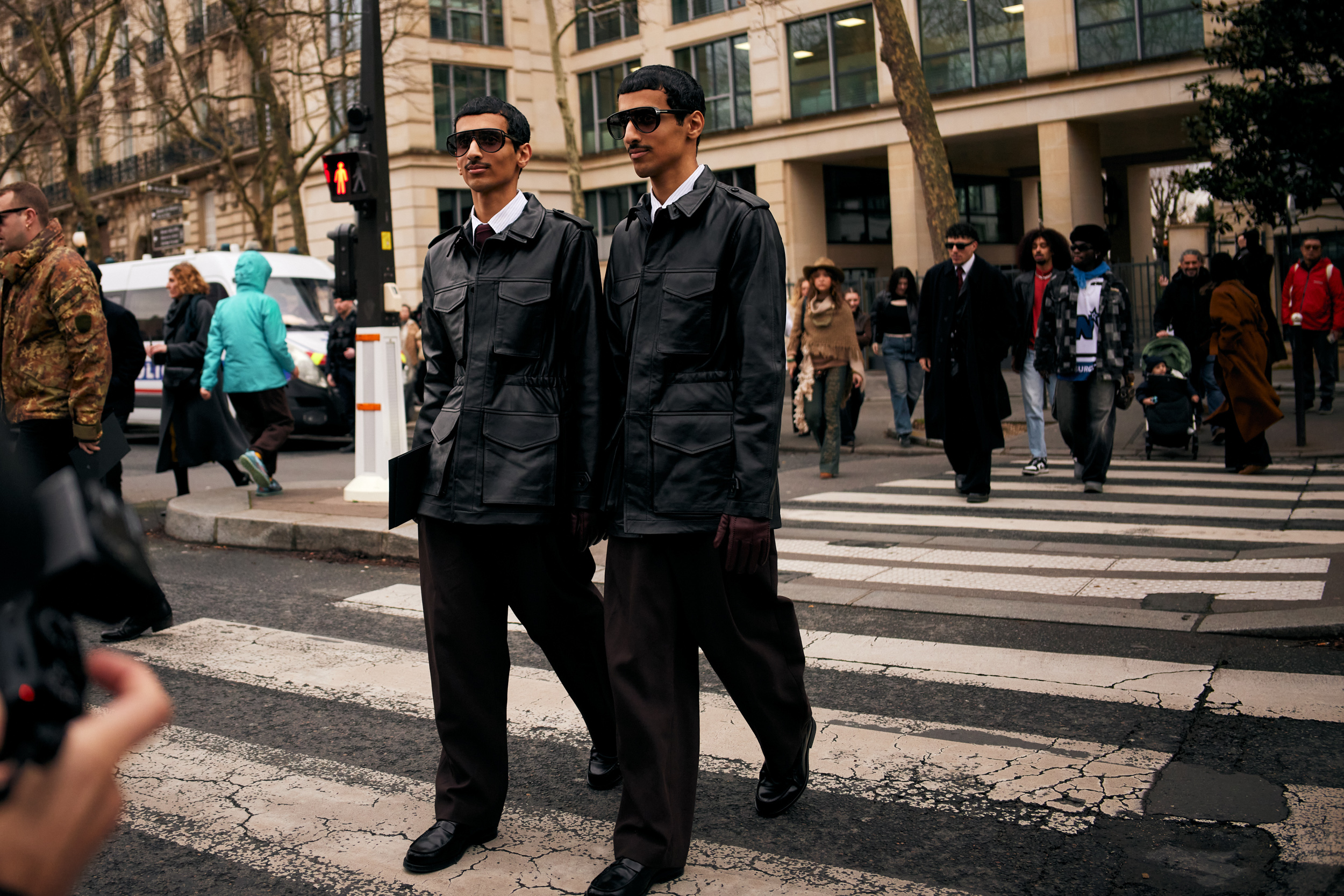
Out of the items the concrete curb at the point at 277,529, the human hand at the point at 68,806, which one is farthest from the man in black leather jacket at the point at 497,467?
the concrete curb at the point at 277,529

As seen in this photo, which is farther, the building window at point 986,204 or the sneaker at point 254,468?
the building window at point 986,204

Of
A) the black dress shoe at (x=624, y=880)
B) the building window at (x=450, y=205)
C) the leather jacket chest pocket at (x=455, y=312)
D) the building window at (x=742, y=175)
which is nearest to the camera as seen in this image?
the black dress shoe at (x=624, y=880)

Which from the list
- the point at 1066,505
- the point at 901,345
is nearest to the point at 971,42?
the point at 901,345

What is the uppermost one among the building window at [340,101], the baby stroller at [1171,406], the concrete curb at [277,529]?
the building window at [340,101]

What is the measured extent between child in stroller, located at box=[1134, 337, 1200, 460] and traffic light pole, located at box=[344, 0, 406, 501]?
21.8 ft

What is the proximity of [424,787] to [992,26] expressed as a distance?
24.3 m

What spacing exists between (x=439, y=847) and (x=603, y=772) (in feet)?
2.19

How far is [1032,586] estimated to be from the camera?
20.6 feet

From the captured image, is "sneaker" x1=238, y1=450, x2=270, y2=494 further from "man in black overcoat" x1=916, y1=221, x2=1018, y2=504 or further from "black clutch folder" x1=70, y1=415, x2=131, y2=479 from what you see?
"man in black overcoat" x1=916, y1=221, x2=1018, y2=504

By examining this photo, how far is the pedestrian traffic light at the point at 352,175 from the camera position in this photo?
29.9 feet

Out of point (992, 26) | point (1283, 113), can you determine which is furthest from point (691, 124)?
point (992, 26)

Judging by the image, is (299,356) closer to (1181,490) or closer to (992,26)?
(1181,490)

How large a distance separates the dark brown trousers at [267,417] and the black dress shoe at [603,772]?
22.0 feet

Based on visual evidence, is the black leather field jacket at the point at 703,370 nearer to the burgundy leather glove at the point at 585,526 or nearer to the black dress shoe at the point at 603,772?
the burgundy leather glove at the point at 585,526
